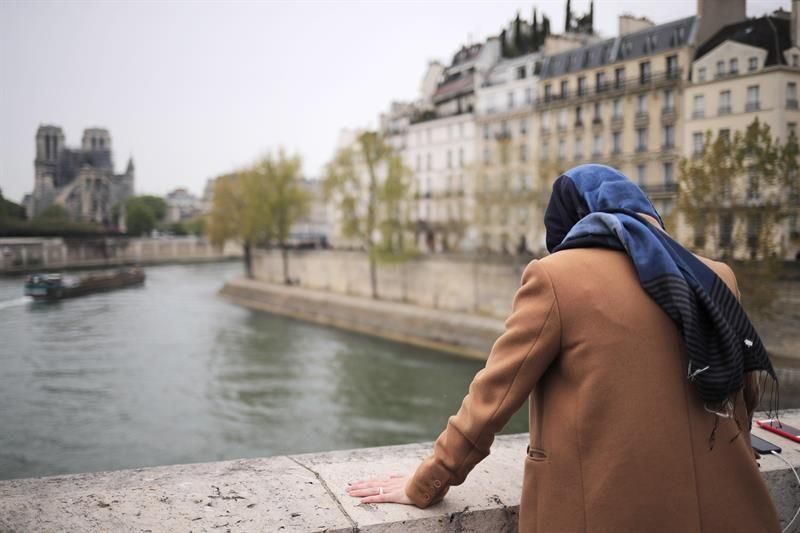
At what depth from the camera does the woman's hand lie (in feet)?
3.69

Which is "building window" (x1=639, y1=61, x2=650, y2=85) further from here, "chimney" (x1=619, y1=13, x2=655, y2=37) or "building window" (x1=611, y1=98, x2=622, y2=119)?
"chimney" (x1=619, y1=13, x2=655, y2=37)

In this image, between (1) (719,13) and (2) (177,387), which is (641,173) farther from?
(2) (177,387)

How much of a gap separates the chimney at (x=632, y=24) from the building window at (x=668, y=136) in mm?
2208

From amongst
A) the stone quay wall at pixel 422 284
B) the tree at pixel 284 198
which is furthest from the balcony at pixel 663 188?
the tree at pixel 284 198

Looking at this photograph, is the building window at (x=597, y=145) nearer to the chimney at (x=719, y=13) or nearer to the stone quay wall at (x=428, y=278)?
the stone quay wall at (x=428, y=278)

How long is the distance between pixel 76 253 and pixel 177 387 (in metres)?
4.42

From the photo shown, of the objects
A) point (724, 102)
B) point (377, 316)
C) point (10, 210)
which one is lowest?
point (377, 316)

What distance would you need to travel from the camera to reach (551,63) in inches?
444

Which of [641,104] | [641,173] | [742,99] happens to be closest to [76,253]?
[742,99]

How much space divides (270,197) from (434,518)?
74.4ft

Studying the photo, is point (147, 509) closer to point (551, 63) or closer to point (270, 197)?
point (551, 63)

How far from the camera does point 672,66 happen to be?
27.1 ft

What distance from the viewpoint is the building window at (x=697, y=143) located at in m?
8.40

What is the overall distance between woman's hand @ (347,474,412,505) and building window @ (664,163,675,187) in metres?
9.48
